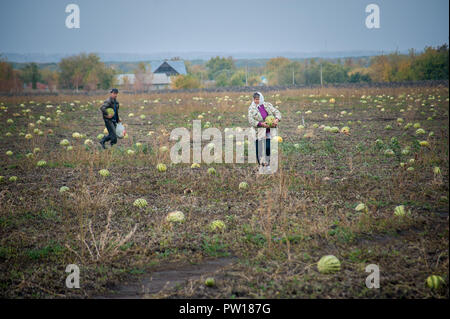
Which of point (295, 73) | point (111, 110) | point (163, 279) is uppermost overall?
point (295, 73)

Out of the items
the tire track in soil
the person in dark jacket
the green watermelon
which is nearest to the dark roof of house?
the person in dark jacket

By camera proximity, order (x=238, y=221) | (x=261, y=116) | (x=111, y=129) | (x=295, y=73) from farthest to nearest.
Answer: (x=295, y=73), (x=111, y=129), (x=261, y=116), (x=238, y=221)

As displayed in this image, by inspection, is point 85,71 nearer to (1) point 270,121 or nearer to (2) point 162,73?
(2) point 162,73

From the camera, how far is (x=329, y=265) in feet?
13.5

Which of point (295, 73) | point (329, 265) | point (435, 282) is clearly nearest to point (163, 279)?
point (329, 265)

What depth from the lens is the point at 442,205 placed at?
5.96 m

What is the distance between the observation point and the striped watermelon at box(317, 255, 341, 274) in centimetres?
410

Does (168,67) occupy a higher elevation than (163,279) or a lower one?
higher

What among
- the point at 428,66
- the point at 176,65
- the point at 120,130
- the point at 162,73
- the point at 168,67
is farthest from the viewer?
→ the point at 168,67

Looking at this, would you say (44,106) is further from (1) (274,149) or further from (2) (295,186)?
(2) (295,186)

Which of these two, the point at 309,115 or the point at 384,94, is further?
the point at 384,94

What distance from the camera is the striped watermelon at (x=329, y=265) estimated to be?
410 cm
